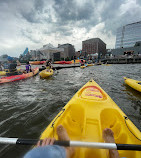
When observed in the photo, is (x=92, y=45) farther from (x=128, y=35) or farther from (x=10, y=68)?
(x=10, y=68)

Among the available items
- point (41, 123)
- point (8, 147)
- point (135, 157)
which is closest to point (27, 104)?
point (41, 123)

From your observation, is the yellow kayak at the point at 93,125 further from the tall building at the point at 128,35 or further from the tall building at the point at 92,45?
the tall building at the point at 92,45

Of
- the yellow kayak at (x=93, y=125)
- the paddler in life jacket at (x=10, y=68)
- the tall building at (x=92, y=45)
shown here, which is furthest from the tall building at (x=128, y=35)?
the yellow kayak at (x=93, y=125)

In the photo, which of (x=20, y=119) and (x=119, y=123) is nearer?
(x=119, y=123)

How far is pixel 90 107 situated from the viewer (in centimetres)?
238

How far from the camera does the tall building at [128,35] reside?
2798 inches

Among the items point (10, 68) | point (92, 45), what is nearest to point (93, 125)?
point (10, 68)

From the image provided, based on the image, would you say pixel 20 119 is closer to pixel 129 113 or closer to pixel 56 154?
pixel 56 154

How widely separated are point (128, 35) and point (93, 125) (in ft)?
326

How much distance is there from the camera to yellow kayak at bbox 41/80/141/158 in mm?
1418

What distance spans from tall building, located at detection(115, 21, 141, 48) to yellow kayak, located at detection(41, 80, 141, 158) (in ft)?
303

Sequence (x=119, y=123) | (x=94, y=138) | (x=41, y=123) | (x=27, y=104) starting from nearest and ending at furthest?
1. (x=94, y=138)
2. (x=119, y=123)
3. (x=41, y=123)
4. (x=27, y=104)

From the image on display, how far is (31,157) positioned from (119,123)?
1972 mm

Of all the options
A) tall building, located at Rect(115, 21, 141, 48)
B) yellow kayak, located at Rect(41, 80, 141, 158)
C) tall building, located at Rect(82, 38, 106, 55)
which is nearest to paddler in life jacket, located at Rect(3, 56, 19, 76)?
yellow kayak, located at Rect(41, 80, 141, 158)
